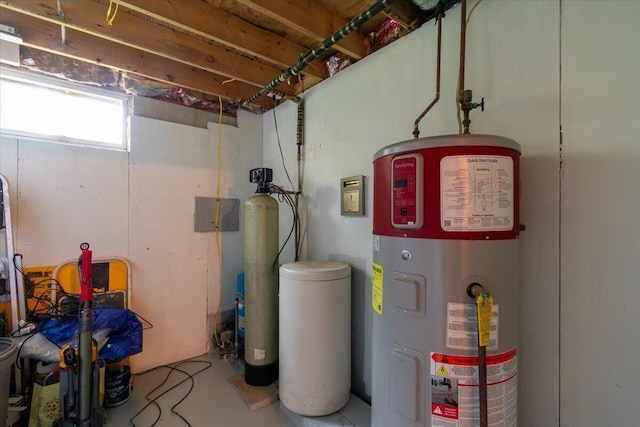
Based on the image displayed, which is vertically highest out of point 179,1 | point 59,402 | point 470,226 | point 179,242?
point 179,1

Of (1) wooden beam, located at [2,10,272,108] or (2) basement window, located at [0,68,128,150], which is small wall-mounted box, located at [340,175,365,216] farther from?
(2) basement window, located at [0,68,128,150]

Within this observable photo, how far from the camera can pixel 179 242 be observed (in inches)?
98.3

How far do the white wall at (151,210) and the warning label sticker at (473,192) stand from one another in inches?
90.2

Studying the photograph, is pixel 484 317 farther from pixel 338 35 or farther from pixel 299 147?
pixel 299 147

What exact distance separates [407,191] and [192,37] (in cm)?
200

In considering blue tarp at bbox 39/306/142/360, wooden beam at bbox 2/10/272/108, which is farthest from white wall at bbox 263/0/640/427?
blue tarp at bbox 39/306/142/360

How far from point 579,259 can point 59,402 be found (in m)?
2.77

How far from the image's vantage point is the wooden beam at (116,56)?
5.77 ft

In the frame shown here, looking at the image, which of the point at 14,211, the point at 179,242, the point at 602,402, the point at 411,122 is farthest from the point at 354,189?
the point at 14,211

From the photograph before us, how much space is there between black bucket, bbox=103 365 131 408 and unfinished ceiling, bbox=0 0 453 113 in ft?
7.31

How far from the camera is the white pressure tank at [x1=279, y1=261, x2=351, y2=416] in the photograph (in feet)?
5.48

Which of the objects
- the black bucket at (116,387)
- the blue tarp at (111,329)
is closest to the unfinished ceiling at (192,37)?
the blue tarp at (111,329)

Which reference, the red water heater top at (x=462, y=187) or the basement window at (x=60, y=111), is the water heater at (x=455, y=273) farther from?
the basement window at (x=60, y=111)

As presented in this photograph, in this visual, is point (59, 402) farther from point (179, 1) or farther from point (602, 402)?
point (602, 402)
